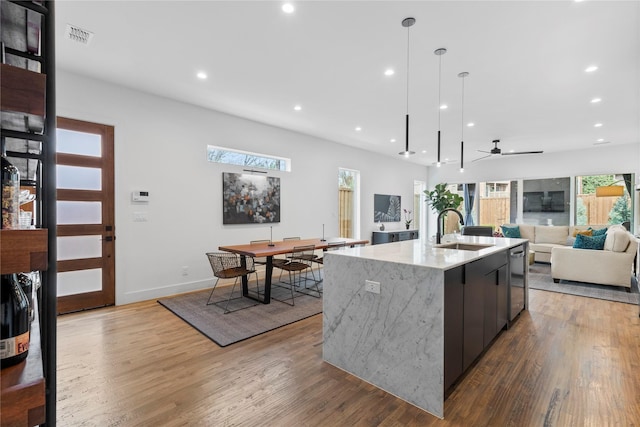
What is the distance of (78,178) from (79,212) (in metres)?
0.42

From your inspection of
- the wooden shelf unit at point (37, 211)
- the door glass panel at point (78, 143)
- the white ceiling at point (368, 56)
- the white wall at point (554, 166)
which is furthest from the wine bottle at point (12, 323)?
the white wall at point (554, 166)

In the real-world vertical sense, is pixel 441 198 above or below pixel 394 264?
above

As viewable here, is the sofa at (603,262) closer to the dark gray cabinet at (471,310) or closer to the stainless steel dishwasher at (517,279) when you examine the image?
the stainless steel dishwasher at (517,279)

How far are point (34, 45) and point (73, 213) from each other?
12.0 ft

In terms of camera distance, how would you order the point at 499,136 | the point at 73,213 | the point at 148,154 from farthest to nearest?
the point at 499,136, the point at 148,154, the point at 73,213

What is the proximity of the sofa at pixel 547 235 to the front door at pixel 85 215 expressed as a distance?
8.26 meters

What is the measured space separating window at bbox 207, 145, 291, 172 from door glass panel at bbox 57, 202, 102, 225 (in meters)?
1.71

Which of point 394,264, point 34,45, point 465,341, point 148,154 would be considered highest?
point 148,154

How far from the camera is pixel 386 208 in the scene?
28.5 feet

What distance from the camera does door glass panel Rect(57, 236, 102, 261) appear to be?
147 inches

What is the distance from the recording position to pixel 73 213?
12.5 ft

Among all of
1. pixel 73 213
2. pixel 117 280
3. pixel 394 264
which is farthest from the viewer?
pixel 117 280

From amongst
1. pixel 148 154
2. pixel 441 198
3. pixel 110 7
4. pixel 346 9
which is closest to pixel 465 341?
pixel 346 9

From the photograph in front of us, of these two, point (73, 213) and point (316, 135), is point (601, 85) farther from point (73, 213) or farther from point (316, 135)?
point (73, 213)
